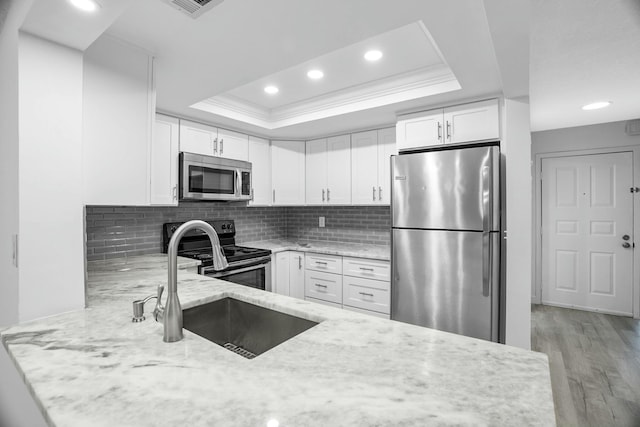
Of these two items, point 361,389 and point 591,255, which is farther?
point 591,255

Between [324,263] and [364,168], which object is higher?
[364,168]

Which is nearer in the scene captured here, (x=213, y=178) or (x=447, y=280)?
(x=447, y=280)

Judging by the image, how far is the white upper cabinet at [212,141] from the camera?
299cm

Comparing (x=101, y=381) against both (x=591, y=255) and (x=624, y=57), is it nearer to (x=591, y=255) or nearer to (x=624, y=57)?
(x=624, y=57)

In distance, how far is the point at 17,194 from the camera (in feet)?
3.78

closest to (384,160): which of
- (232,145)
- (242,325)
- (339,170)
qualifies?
(339,170)

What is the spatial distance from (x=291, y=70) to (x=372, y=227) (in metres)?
2.09

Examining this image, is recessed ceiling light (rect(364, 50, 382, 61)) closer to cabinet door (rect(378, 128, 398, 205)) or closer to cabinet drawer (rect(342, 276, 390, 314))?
cabinet door (rect(378, 128, 398, 205))

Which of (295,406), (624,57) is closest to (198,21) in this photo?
(295,406)

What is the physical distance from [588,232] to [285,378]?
15.7 feet

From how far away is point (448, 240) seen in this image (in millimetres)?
2367

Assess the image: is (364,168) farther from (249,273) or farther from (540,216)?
(540,216)

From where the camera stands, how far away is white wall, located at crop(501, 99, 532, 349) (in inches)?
91.0

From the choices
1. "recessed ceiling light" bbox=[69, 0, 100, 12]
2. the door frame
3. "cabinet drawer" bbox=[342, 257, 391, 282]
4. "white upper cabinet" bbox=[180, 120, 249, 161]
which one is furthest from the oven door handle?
the door frame
